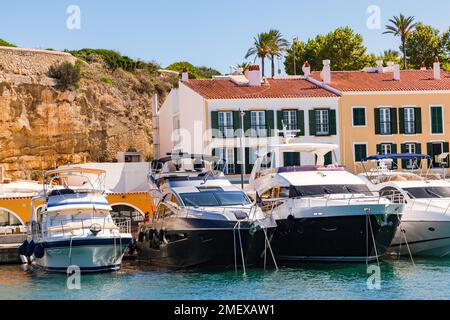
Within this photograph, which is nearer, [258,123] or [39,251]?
[39,251]

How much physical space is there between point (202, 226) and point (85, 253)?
3839 mm

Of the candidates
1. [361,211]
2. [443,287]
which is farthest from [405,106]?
[443,287]

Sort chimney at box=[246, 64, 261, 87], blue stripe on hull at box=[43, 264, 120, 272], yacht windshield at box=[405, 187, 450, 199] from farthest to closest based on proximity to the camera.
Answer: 1. chimney at box=[246, 64, 261, 87]
2. yacht windshield at box=[405, 187, 450, 199]
3. blue stripe on hull at box=[43, 264, 120, 272]

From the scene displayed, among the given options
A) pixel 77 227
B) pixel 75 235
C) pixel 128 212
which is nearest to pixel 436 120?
pixel 128 212

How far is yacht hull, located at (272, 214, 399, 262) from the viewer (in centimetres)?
2617

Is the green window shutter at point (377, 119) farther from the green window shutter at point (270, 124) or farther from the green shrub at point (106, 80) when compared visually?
the green shrub at point (106, 80)

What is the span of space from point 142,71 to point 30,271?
40598 mm

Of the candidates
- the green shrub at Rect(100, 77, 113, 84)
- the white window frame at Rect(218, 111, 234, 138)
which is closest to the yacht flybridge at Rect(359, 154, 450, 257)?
the white window frame at Rect(218, 111, 234, 138)

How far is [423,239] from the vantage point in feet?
94.1

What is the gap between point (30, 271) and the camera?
27375 mm

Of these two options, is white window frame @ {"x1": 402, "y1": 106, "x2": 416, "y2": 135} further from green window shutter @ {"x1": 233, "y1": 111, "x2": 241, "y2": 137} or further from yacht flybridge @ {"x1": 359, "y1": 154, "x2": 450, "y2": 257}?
yacht flybridge @ {"x1": 359, "y1": 154, "x2": 450, "y2": 257}

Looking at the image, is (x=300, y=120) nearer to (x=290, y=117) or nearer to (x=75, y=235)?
(x=290, y=117)

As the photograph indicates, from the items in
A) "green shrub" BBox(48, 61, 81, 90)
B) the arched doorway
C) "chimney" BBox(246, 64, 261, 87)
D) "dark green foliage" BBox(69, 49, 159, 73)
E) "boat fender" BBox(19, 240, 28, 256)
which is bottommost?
"boat fender" BBox(19, 240, 28, 256)

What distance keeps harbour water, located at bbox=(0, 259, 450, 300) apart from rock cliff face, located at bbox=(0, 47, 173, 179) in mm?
27097
